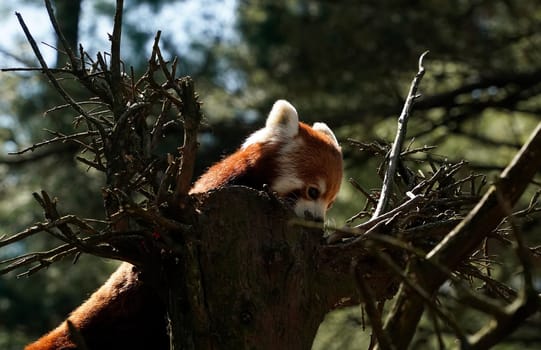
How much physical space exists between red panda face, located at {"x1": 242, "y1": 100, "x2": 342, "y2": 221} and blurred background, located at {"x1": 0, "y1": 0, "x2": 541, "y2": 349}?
8.82 feet

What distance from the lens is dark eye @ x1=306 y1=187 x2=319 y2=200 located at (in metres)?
3.55

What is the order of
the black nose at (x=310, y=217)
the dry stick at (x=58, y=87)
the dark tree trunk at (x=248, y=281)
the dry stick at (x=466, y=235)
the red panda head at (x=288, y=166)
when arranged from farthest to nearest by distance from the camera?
the red panda head at (x=288, y=166) < the black nose at (x=310, y=217) < the dry stick at (x=58, y=87) < the dark tree trunk at (x=248, y=281) < the dry stick at (x=466, y=235)

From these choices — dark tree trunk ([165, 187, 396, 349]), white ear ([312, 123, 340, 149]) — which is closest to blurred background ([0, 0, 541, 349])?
white ear ([312, 123, 340, 149])

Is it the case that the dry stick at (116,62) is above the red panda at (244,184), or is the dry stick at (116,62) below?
above

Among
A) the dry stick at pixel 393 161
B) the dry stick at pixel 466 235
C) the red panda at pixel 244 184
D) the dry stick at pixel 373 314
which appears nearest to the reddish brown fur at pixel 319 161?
the red panda at pixel 244 184

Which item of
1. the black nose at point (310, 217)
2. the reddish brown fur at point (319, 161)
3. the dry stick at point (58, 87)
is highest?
the dry stick at point (58, 87)

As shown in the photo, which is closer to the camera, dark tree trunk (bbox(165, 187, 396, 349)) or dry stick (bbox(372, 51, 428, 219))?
dark tree trunk (bbox(165, 187, 396, 349))

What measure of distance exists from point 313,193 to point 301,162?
0.15 metres

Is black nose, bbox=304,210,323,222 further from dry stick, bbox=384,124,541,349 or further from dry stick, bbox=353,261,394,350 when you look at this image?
dry stick, bbox=353,261,394,350

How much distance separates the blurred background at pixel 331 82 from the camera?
6805 mm

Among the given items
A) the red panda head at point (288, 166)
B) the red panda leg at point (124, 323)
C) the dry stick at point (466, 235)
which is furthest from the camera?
the red panda head at point (288, 166)

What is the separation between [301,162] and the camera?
143 inches

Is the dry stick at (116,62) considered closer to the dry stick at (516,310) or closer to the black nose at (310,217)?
the black nose at (310,217)

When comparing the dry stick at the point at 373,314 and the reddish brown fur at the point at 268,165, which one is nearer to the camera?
the dry stick at the point at 373,314
